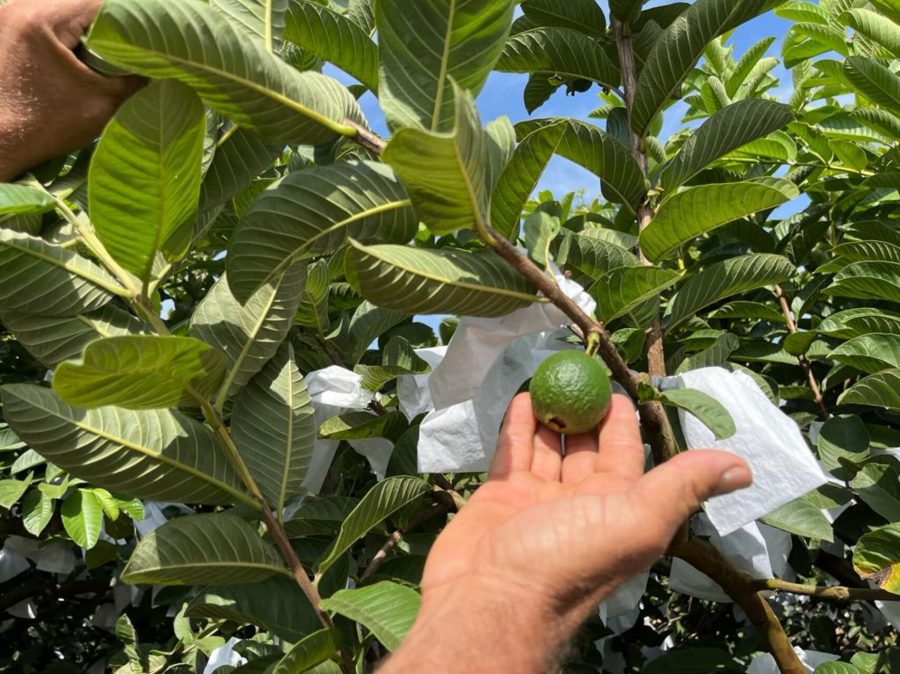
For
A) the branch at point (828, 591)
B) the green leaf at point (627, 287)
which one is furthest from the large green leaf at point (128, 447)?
the branch at point (828, 591)

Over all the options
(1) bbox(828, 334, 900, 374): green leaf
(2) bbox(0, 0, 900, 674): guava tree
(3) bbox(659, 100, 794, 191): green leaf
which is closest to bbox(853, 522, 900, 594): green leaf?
(2) bbox(0, 0, 900, 674): guava tree

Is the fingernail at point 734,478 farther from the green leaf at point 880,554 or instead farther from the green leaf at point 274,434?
the green leaf at point 274,434

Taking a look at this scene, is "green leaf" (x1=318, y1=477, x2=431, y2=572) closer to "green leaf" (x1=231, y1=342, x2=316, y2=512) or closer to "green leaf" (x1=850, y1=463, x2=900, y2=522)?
"green leaf" (x1=231, y1=342, x2=316, y2=512)

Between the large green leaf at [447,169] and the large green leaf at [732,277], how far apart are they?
56 cm

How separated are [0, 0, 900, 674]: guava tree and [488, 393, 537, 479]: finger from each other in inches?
5.5

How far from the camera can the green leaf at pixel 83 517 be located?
1679 millimetres

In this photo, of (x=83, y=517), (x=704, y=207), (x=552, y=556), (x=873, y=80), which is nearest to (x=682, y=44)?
(x=704, y=207)

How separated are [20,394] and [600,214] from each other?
4.33ft

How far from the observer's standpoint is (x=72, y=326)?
1.04m

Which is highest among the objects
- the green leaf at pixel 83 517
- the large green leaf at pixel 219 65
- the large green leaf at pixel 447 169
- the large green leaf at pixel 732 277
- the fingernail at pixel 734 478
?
the large green leaf at pixel 219 65

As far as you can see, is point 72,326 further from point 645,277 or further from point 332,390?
point 645,277

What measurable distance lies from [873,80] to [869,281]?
373 mm

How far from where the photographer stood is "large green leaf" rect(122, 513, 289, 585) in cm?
101

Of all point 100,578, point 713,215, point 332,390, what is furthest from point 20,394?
point 100,578
